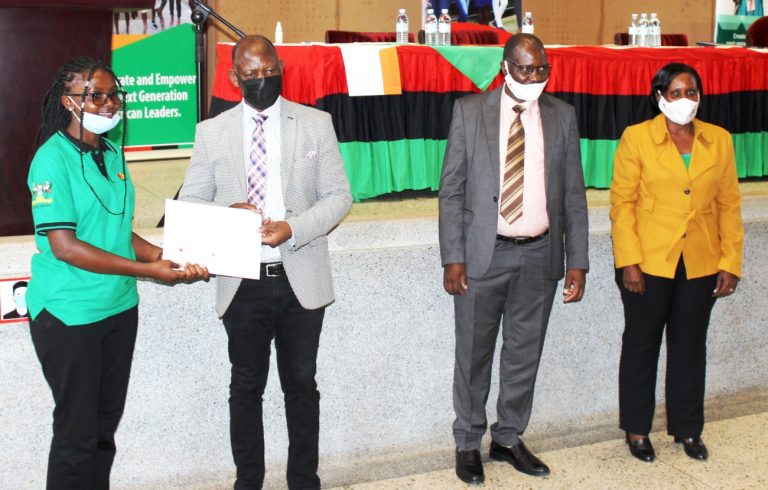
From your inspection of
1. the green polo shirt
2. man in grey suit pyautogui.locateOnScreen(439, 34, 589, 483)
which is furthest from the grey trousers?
the green polo shirt

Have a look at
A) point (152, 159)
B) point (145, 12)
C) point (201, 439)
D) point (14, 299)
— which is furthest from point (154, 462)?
point (145, 12)

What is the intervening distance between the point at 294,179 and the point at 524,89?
955 millimetres

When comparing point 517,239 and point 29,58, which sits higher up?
point 29,58

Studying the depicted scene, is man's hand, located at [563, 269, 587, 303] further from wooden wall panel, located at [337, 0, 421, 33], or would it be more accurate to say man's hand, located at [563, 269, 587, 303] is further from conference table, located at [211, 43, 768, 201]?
wooden wall panel, located at [337, 0, 421, 33]

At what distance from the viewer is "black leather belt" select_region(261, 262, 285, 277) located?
10.1ft

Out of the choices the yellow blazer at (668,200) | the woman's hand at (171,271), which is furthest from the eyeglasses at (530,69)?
the woman's hand at (171,271)

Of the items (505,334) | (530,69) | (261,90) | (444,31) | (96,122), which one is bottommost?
(505,334)

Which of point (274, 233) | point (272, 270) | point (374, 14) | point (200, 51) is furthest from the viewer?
point (374, 14)

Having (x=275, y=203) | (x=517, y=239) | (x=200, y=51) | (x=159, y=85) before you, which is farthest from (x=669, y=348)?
(x=159, y=85)

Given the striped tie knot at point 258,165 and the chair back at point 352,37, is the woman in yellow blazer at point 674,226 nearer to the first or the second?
the striped tie knot at point 258,165

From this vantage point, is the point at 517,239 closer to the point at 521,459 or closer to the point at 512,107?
the point at 512,107

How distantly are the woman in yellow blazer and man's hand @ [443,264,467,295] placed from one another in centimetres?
72

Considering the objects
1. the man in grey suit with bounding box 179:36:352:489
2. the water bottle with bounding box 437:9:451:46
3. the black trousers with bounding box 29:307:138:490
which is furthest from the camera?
the water bottle with bounding box 437:9:451:46

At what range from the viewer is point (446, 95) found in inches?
209
